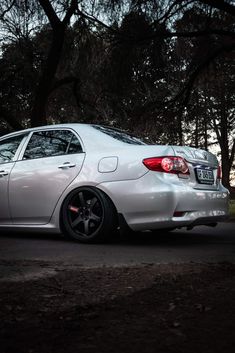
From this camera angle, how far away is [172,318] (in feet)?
8.19

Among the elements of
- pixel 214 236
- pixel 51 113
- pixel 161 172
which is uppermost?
pixel 51 113

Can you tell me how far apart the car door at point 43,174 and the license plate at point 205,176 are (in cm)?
137

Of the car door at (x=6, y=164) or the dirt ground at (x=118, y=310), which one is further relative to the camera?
the car door at (x=6, y=164)

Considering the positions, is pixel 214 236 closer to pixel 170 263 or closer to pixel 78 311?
pixel 170 263

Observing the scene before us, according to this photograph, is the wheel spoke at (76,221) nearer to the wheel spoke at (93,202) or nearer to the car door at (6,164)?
the wheel spoke at (93,202)

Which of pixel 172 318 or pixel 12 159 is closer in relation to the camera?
pixel 172 318

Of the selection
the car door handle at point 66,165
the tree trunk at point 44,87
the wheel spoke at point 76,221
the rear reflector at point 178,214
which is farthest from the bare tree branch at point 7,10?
the rear reflector at point 178,214

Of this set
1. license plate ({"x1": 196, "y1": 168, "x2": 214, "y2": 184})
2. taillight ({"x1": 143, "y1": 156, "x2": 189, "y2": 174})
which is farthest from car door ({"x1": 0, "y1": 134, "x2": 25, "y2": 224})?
license plate ({"x1": 196, "y1": 168, "x2": 214, "y2": 184})

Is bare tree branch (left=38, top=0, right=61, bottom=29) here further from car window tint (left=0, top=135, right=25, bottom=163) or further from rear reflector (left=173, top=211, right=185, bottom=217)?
rear reflector (left=173, top=211, right=185, bottom=217)

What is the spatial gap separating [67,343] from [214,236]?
4665mm

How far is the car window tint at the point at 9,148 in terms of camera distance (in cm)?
653

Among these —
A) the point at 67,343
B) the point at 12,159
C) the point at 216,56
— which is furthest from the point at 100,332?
the point at 216,56

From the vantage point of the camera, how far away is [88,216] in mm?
5590

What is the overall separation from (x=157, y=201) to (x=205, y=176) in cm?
79
